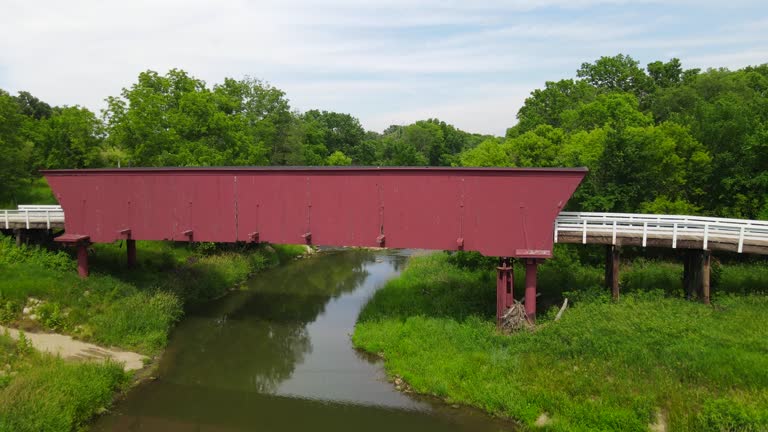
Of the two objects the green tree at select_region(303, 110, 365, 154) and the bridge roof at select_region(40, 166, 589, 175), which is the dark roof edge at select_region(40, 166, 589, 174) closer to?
the bridge roof at select_region(40, 166, 589, 175)

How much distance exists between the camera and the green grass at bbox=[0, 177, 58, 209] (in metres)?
38.3

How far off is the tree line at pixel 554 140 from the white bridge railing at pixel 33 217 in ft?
29.1

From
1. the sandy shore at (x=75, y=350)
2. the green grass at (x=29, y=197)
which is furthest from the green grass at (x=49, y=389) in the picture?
the green grass at (x=29, y=197)

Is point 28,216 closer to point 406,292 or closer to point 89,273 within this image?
point 89,273

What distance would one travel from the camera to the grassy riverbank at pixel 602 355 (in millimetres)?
14305

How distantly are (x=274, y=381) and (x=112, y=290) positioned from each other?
1055 centimetres

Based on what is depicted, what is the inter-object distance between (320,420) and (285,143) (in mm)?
45211

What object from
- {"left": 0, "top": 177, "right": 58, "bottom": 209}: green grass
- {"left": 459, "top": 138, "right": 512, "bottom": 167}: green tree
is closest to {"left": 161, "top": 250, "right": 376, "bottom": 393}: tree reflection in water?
{"left": 459, "top": 138, "right": 512, "bottom": 167}: green tree

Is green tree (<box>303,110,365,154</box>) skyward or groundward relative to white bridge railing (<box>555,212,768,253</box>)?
skyward

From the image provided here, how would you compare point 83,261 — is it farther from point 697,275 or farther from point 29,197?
point 697,275

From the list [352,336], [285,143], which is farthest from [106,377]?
[285,143]

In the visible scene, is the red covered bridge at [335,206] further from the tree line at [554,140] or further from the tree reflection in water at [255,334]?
the tree line at [554,140]

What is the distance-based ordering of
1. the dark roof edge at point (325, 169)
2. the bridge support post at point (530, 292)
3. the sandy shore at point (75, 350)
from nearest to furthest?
the sandy shore at point (75, 350), the dark roof edge at point (325, 169), the bridge support post at point (530, 292)

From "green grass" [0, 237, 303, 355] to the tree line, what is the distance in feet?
30.6
